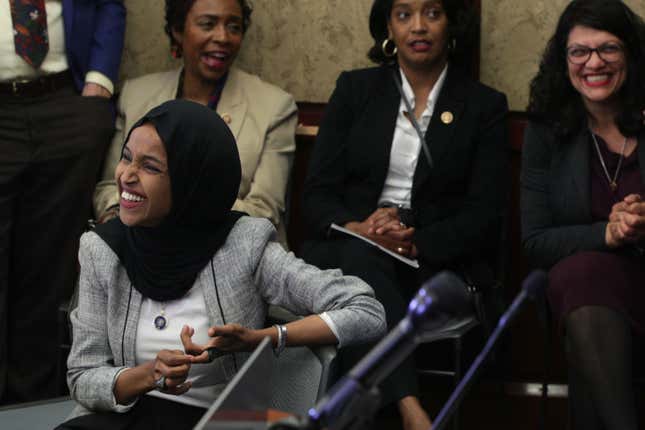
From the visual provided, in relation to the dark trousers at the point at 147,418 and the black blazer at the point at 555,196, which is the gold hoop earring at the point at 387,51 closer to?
the black blazer at the point at 555,196

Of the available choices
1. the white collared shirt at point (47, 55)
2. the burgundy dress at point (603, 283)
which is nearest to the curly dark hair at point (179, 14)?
the white collared shirt at point (47, 55)

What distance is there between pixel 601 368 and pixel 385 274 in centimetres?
67

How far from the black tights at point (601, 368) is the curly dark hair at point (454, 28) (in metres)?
1.13

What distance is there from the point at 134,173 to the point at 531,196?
1.42m

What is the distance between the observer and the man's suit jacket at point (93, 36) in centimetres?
367

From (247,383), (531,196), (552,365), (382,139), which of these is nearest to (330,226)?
(382,139)

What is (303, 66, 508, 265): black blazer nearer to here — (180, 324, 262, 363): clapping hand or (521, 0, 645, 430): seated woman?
(521, 0, 645, 430): seated woman

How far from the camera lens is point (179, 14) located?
3.81m

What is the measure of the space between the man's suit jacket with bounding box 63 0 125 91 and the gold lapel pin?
1.16 meters

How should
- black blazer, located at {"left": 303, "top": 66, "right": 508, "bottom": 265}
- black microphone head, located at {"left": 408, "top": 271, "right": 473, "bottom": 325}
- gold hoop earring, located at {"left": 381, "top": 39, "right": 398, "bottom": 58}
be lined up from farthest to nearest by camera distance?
gold hoop earring, located at {"left": 381, "top": 39, "right": 398, "bottom": 58} → black blazer, located at {"left": 303, "top": 66, "right": 508, "bottom": 265} → black microphone head, located at {"left": 408, "top": 271, "right": 473, "bottom": 325}

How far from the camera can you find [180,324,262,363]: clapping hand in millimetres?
1992

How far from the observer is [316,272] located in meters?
2.26

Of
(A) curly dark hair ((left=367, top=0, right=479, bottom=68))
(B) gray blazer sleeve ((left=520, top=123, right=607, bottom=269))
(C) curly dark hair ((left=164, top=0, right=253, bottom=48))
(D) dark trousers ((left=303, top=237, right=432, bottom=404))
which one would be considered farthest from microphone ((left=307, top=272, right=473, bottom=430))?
(C) curly dark hair ((left=164, top=0, right=253, bottom=48))

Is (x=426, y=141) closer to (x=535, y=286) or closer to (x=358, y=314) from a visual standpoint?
(x=358, y=314)
